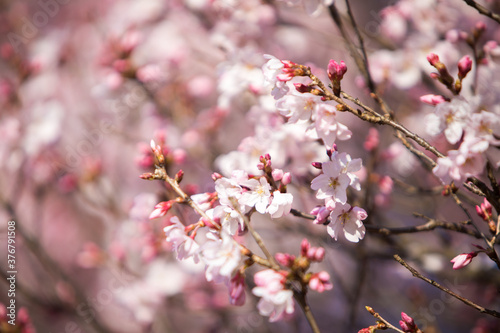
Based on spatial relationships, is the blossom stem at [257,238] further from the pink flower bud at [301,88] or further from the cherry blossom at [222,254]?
the pink flower bud at [301,88]

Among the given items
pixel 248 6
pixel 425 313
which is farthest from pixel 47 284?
pixel 425 313

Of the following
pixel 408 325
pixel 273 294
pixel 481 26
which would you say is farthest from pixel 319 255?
pixel 481 26

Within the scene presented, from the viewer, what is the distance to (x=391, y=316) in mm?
2441

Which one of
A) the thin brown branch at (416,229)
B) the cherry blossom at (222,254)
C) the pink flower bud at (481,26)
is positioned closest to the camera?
the cherry blossom at (222,254)

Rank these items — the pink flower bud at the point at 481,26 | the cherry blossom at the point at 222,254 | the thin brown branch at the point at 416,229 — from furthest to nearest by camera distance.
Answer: the pink flower bud at the point at 481,26 → the thin brown branch at the point at 416,229 → the cherry blossom at the point at 222,254

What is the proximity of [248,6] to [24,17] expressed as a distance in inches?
110

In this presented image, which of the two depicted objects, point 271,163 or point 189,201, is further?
point 271,163

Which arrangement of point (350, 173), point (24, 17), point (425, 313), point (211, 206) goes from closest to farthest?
1. point (350, 173)
2. point (211, 206)
3. point (425, 313)
4. point (24, 17)

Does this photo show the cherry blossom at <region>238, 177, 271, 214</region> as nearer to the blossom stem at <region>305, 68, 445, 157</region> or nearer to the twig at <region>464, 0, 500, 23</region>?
the blossom stem at <region>305, 68, 445, 157</region>

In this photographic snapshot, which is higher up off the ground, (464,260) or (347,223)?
(347,223)

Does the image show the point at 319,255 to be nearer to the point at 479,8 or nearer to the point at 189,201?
the point at 189,201

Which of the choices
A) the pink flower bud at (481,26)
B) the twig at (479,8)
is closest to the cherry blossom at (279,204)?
the twig at (479,8)

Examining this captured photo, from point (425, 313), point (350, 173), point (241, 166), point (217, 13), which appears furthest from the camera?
point (217, 13)

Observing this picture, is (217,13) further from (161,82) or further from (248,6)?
(161,82)
